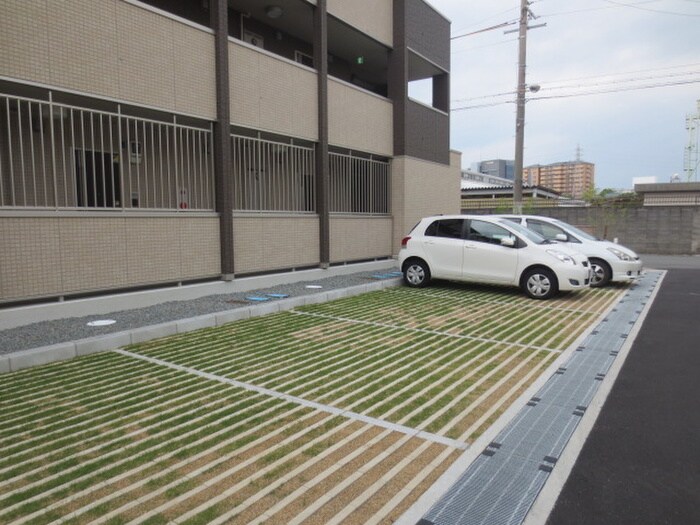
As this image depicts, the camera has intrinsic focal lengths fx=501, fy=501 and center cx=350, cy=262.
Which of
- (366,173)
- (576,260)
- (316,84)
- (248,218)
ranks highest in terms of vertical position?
(316,84)

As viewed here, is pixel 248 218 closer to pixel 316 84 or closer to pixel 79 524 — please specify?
pixel 316 84

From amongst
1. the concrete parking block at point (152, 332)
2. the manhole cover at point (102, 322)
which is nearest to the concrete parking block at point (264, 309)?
the concrete parking block at point (152, 332)

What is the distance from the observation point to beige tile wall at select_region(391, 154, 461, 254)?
15273 mm

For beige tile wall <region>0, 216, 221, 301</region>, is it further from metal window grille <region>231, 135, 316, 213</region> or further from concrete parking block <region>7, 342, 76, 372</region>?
metal window grille <region>231, 135, 316, 213</region>

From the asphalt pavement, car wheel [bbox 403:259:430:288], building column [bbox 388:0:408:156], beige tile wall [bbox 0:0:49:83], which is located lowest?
the asphalt pavement

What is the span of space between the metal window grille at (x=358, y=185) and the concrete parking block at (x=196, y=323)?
6.44 m

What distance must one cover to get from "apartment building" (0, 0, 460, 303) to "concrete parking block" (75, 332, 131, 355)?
1.76 metres

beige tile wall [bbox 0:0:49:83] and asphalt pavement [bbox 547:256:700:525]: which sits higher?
beige tile wall [bbox 0:0:49:83]

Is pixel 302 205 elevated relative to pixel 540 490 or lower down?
elevated

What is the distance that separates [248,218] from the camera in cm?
1045

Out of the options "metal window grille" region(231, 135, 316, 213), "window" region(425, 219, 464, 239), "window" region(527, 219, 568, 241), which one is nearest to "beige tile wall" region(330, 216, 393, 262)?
"metal window grille" region(231, 135, 316, 213)

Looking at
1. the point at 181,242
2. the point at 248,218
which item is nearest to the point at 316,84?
the point at 248,218

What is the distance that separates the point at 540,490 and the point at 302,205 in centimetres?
1062

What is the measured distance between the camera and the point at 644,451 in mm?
3654
